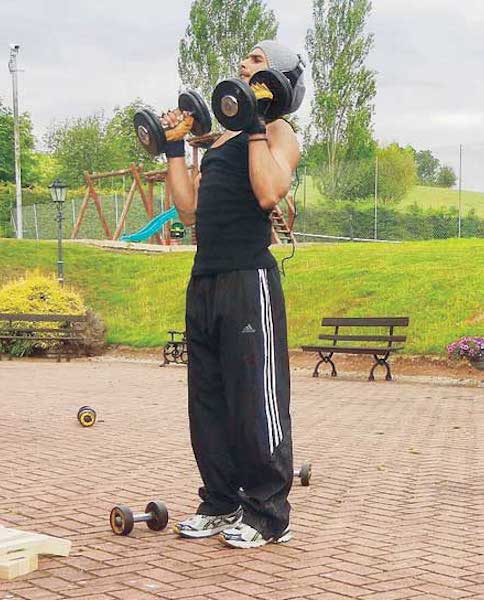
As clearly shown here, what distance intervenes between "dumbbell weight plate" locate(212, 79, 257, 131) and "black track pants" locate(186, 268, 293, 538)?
25.8 inches

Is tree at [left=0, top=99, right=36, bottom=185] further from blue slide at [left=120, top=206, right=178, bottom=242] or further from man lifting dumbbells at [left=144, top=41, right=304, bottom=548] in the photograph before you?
man lifting dumbbells at [left=144, top=41, right=304, bottom=548]

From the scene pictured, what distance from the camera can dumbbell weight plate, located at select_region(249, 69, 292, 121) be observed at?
421cm

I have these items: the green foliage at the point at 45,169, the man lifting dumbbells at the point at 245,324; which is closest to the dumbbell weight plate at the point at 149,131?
the man lifting dumbbells at the point at 245,324

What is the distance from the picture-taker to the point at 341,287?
21609 millimetres

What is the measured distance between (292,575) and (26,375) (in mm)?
12822

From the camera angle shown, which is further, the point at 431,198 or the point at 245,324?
the point at 431,198

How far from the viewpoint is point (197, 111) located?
4688 mm

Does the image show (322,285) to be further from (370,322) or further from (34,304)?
(34,304)

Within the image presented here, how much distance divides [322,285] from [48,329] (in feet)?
19.5

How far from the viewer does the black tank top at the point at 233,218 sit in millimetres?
4391

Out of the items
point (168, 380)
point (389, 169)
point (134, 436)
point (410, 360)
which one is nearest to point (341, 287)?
point (410, 360)

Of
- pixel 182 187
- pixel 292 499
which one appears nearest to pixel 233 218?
pixel 182 187

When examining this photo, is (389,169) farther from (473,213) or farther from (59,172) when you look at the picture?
(59,172)

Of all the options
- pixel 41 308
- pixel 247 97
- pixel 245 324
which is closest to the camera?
pixel 247 97
